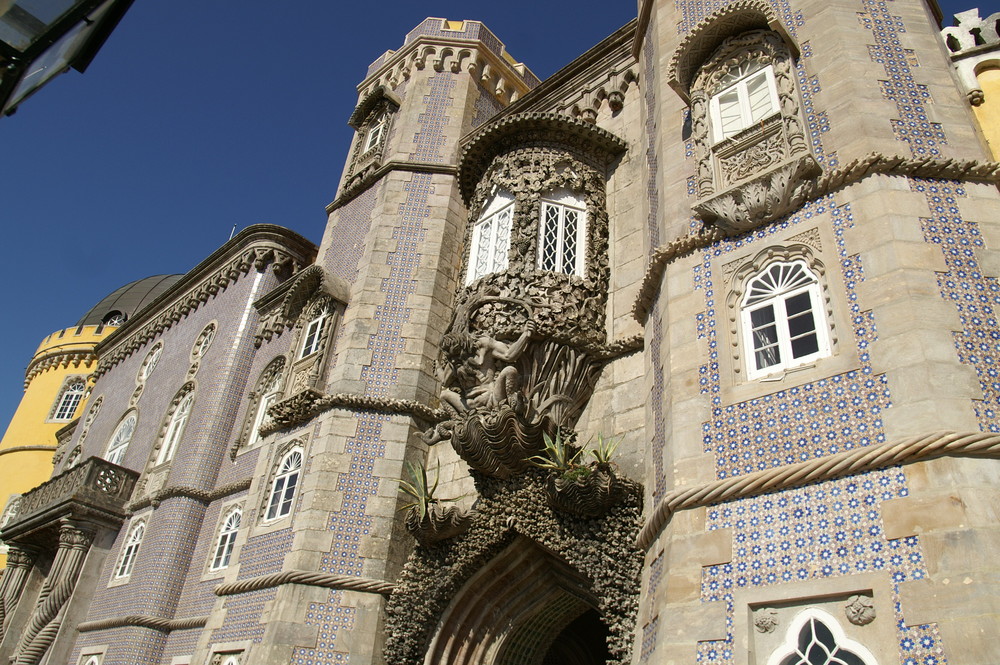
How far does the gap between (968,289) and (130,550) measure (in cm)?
1832

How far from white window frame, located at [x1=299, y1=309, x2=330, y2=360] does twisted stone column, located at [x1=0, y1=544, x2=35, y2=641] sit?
42.8 feet

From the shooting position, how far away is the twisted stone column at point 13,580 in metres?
20.9

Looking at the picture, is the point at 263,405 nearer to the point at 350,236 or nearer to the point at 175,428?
the point at 175,428

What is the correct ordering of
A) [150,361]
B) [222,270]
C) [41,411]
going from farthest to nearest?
[41,411] → [150,361] → [222,270]

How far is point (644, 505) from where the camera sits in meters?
8.80

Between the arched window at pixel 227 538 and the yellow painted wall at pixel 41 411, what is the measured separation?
1875 cm

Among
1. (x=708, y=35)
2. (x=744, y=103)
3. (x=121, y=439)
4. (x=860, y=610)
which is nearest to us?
(x=860, y=610)

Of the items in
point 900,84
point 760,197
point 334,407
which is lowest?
point 334,407

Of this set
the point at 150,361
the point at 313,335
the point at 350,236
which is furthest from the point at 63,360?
the point at 313,335

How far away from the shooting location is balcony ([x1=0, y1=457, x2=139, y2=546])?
63.4 feet

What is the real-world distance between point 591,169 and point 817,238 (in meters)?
6.16

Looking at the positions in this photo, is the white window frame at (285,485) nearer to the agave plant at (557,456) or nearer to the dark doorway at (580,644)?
the agave plant at (557,456)

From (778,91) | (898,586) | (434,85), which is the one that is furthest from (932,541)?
(434,85)

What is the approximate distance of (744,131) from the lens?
346 inches
